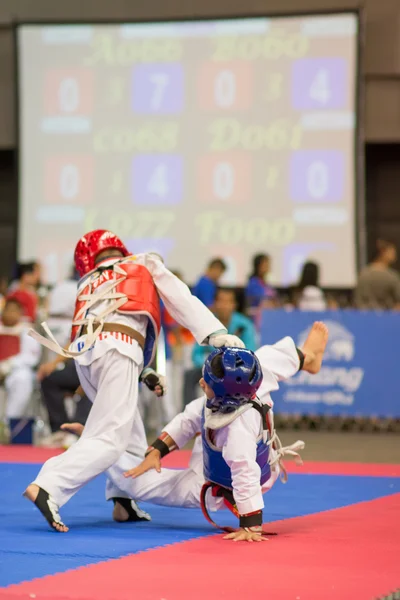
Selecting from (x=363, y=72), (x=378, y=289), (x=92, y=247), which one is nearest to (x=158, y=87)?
(x=363, y=72)

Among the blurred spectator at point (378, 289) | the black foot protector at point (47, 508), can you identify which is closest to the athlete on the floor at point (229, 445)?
the black foot protector at point (47, 508)

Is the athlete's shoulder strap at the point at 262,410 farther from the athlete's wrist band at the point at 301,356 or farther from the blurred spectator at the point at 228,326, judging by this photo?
the blurred spectator at the point at 228,326

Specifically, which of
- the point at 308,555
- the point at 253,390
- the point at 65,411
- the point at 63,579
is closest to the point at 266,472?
the point at 253,390

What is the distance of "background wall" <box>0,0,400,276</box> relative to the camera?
56.9 feet

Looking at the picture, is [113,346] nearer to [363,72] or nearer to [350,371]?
[350,371]

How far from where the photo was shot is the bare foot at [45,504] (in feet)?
16.8

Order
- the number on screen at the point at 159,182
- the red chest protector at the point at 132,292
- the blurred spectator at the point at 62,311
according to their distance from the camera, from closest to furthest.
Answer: the red chest protector at the point at 132,292 < the blurred spectator at the point at 62,311 < the number on screen at the point at 159,182

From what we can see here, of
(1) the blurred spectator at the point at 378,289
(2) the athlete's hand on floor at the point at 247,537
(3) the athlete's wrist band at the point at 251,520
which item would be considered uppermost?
(1) the blurred spectator at the point at 378,289

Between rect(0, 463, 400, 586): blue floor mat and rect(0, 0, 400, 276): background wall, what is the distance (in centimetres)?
986

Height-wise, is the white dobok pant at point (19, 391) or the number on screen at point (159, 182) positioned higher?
the number on screen at point (159, 182)

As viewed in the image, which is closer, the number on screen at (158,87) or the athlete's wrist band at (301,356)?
the athlete's wrist band at (301,356)

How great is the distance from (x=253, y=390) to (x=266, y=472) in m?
0.43

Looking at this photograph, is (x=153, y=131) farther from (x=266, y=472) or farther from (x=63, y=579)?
(x=63, y=579)

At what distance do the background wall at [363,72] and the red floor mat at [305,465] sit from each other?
25.5 ft
